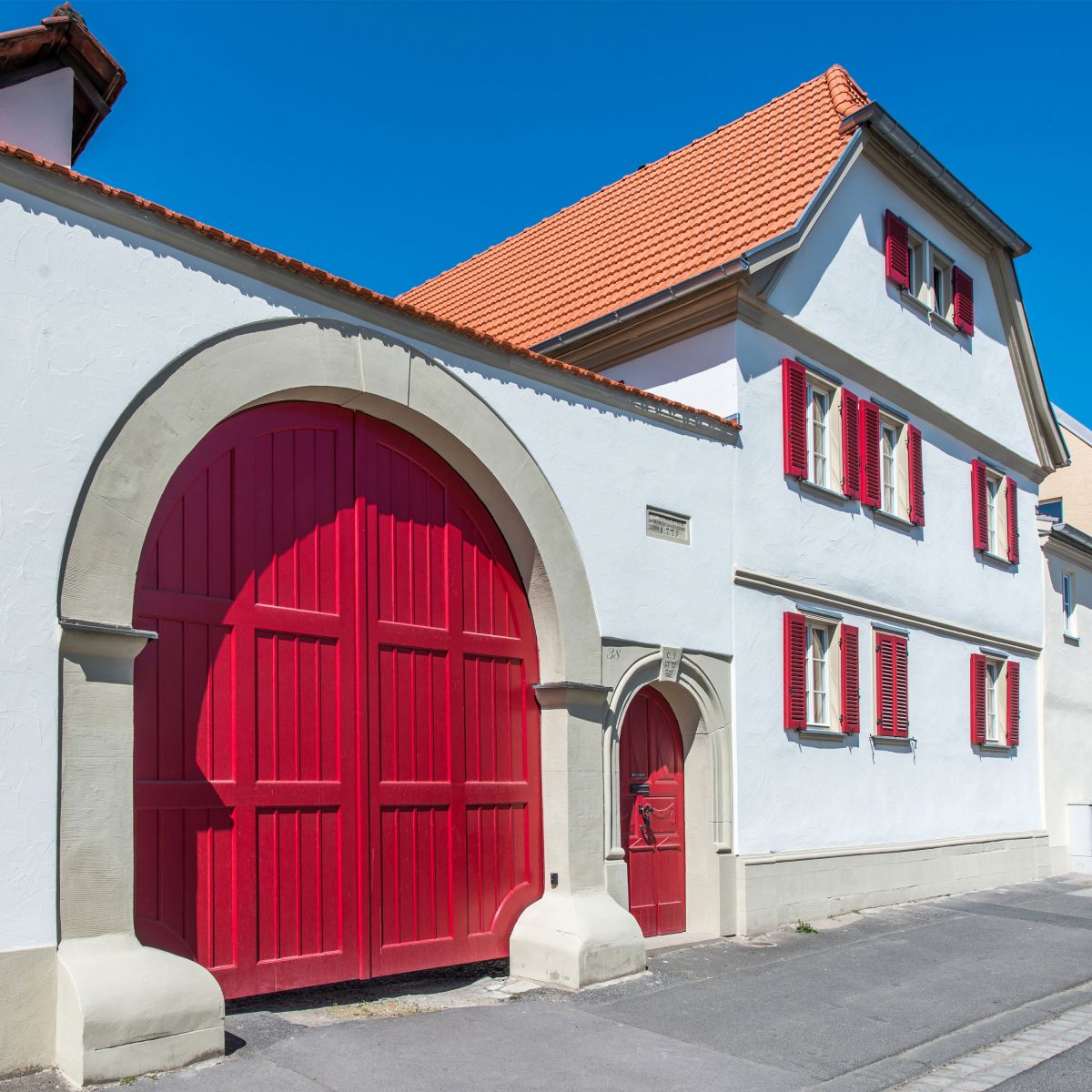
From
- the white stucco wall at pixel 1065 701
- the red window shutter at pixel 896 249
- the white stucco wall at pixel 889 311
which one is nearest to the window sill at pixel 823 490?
the white stucco wall at pixel 889 311

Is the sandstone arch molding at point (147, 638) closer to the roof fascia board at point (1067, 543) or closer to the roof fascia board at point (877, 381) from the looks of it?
the roof fascia board at point (877, 381)

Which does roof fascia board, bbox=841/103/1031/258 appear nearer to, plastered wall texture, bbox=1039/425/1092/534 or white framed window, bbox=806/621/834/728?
white framed window, bbox=806/621/834/728

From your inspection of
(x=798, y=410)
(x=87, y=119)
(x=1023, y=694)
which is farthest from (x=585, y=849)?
(x=1023, y=694)

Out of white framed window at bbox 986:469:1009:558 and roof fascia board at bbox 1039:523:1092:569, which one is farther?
roof fascia board at bbox 1039:523:1092:569

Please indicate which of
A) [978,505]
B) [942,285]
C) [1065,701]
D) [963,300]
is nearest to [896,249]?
[942,285]

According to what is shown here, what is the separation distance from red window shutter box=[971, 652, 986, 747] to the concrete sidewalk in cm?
511

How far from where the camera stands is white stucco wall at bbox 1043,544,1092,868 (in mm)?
18234

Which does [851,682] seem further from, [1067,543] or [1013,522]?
[1067,543]

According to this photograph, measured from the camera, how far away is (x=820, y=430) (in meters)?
13.7

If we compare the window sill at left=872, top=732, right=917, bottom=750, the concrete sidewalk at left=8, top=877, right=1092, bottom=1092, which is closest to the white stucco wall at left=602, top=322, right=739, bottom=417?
the window sill at left=872, top=732, right=917, bottom=750

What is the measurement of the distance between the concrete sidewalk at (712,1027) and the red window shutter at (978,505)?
21.8 feet

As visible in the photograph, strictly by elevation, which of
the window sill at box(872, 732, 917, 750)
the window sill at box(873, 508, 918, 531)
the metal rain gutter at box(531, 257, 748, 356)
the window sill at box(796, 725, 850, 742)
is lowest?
the window sill at box(872, 732, 917, 750)

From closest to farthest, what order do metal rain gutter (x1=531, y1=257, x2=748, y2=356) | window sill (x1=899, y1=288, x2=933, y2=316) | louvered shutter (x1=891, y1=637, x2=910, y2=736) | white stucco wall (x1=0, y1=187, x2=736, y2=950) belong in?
white stucco wall (x1=0, y1=187, x2=736, y2=950), metal rain gutter (x1=531, y1=257, x2=748, y2=356), louvered shutter (x1=891, y1=637, x2=910, y2=736), window sill (x1=899, y1=288, x2=933, y2=316)

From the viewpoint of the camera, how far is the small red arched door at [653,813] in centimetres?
1080
